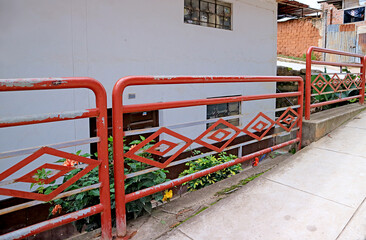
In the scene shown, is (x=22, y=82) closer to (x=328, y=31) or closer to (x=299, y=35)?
(x=299, y=35)

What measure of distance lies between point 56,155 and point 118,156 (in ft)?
1.33

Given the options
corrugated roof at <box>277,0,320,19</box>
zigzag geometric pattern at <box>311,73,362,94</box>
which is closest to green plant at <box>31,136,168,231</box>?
zigzag geometric pattern at <box>311,73,362,94</box>

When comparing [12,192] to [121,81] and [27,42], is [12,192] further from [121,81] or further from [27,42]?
[27,42]

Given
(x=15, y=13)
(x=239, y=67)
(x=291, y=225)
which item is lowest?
(x=291, y=225)

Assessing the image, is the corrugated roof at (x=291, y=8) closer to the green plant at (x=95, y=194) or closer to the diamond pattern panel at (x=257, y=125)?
the diamond pattern panel at (x=257, y=125)

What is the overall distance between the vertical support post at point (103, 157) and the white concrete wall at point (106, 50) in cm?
333

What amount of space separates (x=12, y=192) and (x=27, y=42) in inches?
146

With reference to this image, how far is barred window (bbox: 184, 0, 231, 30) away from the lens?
6.69m

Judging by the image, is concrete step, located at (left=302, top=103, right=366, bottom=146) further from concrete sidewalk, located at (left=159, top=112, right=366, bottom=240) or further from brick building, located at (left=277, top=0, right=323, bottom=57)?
Result: brick building, located at (left=277, top=0, right=323, bottom=57)

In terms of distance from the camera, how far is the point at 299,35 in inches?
772

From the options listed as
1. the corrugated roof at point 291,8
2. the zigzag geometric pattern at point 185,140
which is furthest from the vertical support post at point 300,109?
the corrugated roof at point 291,8

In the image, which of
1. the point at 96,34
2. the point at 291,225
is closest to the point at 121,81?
the point at 291,225

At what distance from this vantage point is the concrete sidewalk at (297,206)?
2033 mm

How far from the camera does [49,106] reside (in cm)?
478
